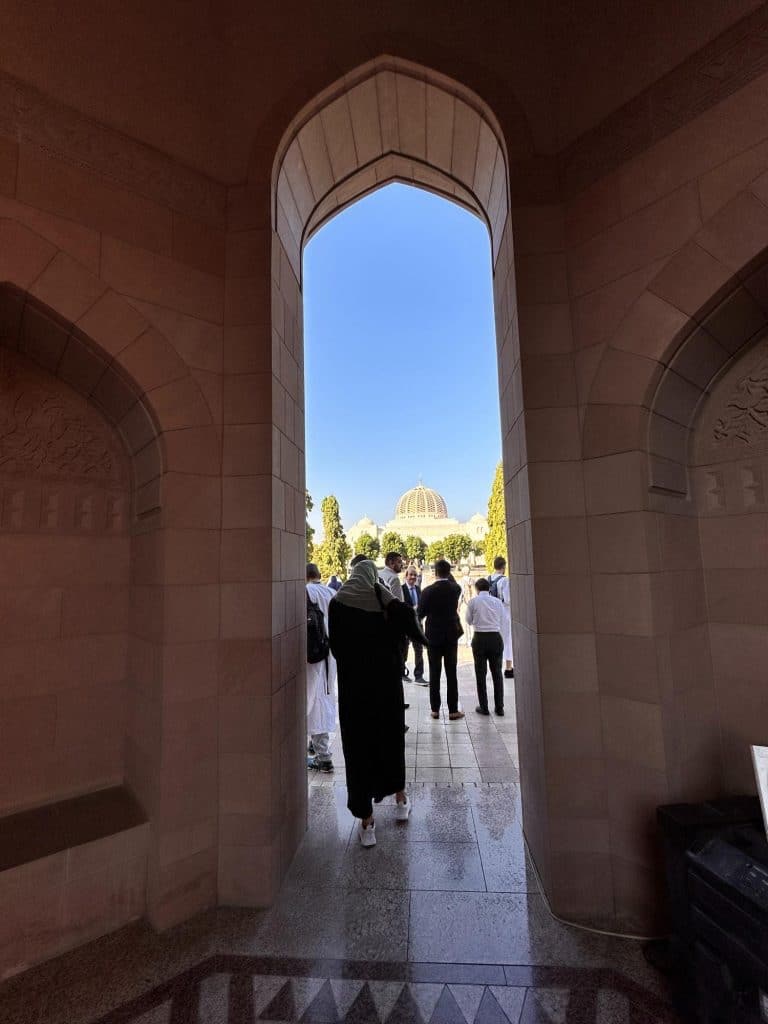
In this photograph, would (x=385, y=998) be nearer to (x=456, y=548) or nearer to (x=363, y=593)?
(x=363, y=593)

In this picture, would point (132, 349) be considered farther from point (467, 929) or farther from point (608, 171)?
point (467, 929)

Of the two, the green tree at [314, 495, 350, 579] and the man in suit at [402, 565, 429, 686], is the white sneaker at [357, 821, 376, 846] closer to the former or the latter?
the man in suit at [402, 565, 429, 686]

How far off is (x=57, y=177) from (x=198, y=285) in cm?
87

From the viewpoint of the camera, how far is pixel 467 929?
2.53 meters

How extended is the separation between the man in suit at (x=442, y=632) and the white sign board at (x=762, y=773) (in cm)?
379

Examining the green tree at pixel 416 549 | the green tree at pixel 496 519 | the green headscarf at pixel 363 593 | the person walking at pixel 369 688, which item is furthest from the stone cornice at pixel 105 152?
the green tree at pixel 416 549

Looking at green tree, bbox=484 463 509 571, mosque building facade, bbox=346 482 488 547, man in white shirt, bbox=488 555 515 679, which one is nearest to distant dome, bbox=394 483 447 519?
mosque building facade, bbox=346 482 488 547

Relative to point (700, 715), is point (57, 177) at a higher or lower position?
higher

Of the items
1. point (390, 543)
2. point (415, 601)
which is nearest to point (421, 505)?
point (390, 543)

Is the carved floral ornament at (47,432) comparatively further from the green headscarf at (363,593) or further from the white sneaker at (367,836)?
the white sneaker at (367,836)

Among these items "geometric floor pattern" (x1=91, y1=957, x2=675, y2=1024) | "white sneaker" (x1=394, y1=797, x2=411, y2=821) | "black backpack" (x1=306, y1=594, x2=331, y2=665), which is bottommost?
"geometric floor pattern" (x1=91, y1=957, x2=675, y2=1024)

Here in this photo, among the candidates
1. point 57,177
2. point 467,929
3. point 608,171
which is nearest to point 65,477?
point 57,177

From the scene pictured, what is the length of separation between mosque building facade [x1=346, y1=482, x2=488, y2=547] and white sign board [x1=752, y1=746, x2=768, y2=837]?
65.8 m

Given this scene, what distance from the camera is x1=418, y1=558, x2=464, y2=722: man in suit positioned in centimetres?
569
